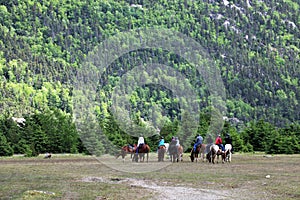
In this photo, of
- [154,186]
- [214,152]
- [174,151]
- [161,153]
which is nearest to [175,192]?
[154,186]

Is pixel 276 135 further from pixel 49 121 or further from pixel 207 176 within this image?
pixel 207 176

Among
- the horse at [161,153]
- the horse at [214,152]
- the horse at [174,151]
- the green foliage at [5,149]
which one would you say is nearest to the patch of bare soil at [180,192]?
the horse at [214,152]

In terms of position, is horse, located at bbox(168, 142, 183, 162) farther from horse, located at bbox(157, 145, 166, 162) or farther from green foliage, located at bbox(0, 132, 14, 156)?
green foliage, located at bbox(0, 132, 14, 156)

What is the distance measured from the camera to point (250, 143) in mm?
86562

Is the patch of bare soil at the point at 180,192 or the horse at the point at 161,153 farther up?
the horse at the point at 161,153

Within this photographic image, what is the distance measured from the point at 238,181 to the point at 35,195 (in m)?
11.0

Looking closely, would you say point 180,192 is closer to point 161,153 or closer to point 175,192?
point 175,192

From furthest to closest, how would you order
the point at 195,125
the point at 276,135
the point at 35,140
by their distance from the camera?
the point at 195,125, the point at 35,140, the point at 276,135

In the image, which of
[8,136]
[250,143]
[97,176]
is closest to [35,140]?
[8,136]

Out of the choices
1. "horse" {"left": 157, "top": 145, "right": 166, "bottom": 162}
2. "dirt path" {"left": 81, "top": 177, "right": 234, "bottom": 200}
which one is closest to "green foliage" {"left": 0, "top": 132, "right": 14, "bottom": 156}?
"horse" {"left": 157, "top": 145, "right": 166, "bottom": 162}

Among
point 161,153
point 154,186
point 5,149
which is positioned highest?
point 5,149

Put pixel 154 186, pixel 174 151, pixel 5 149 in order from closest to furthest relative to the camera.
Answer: pixel 154 186 < pixel 174 151 < pixel 5 149

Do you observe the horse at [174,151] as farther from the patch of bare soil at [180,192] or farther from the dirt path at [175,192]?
the patch of bare soil at [180,192]

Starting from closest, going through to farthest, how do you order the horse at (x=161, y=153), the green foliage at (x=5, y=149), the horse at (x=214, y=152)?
the horse at (x=214, y=152) → the horse at (x=161, y=153) → the green foliage at (x=5, y=149)
